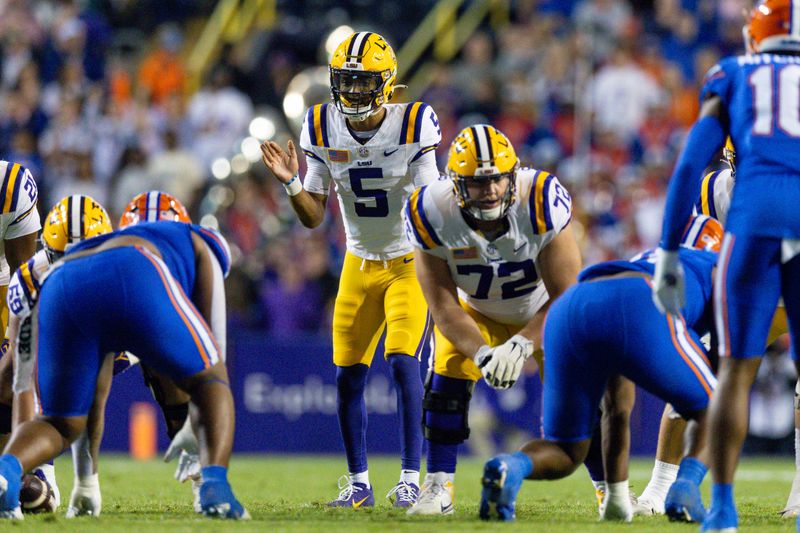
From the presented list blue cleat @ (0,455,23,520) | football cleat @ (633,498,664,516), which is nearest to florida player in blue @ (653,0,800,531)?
football cleat @ (633,498,664,516)

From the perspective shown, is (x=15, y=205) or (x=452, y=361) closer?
(x=452, y=361)

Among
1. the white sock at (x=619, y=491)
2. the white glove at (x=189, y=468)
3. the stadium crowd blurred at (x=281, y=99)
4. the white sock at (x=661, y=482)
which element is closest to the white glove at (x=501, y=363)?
the white sock at (x=619, y=491)

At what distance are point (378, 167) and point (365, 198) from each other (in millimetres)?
182

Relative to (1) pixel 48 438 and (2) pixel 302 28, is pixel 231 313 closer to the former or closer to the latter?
(2) pixel 302 28

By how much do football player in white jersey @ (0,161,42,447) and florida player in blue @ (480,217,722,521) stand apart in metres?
2.99

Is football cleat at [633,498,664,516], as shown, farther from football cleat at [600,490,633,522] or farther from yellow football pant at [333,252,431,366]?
yellow football pant at [333,252,431,366]

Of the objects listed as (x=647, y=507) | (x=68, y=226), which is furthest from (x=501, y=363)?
(x=68, y=226)

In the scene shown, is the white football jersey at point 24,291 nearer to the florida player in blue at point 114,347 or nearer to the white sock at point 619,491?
the florida player in blue at point 114,347

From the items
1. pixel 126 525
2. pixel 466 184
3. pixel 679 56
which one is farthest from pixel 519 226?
pixel 679 56

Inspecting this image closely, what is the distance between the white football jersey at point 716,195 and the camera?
6.32m

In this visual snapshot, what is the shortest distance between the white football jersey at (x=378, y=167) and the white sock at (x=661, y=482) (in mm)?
1677

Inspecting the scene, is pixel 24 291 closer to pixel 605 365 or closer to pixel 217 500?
pixel 217 500

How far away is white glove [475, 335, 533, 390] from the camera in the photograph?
5.13 metres

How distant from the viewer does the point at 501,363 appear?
5137mm
